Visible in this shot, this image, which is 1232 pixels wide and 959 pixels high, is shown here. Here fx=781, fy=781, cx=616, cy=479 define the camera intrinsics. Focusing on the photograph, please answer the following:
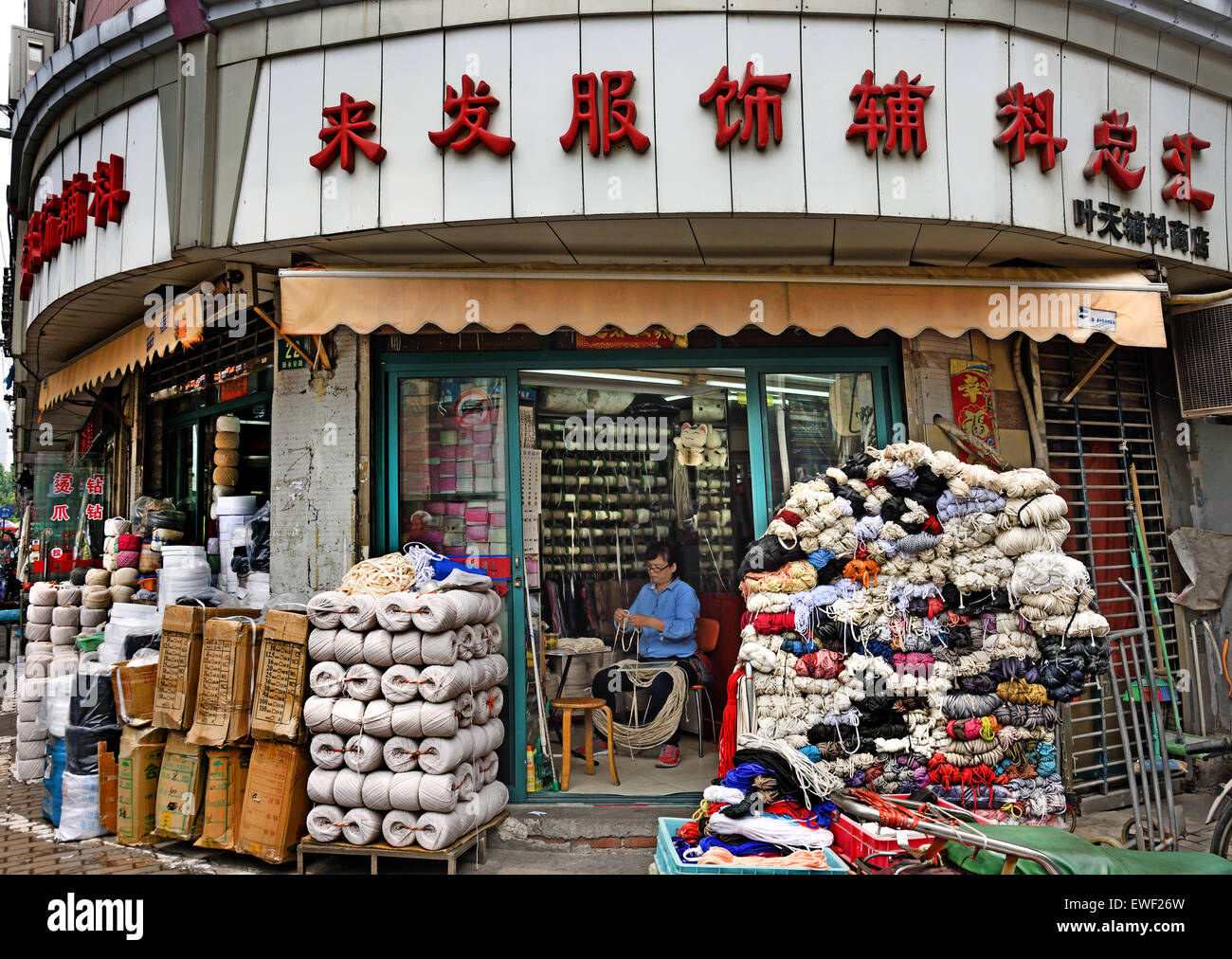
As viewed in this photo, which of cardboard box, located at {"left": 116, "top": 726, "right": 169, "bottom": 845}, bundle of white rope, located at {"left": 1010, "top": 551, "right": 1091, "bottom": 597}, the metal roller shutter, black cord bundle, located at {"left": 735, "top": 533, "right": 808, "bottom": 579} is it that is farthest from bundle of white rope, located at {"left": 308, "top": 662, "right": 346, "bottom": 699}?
the metal roller shutter

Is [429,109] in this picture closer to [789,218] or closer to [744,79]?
[744,79]

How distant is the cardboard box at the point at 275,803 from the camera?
447 cm

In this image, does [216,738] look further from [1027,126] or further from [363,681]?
[1027,126]

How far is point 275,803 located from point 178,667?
1.12 meters

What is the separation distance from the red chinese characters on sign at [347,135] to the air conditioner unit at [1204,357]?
19.4 ft

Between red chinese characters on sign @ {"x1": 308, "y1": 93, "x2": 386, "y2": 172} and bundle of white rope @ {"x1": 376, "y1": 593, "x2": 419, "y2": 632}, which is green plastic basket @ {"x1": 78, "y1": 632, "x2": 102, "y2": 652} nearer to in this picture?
bundle of white rope @ {"x1": 376, "y1": 593, "x2": 419, "y2": 632}

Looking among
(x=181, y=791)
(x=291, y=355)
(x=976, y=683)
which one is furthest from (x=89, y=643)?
(x=976, y=683)

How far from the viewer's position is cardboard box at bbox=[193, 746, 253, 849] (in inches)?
185

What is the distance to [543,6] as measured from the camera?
4.56 m

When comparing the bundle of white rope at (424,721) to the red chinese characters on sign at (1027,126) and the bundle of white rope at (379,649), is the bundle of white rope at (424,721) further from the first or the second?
the red chinese characters on sign at (1027,126)

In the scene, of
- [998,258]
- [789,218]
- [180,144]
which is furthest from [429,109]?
[998,258]

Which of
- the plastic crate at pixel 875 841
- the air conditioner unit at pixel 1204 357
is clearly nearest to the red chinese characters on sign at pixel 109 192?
the plastic crate at pixel 875 841

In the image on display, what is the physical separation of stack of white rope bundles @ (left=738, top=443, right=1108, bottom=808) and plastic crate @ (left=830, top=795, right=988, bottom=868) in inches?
18.3

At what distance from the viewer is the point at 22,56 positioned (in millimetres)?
9219
